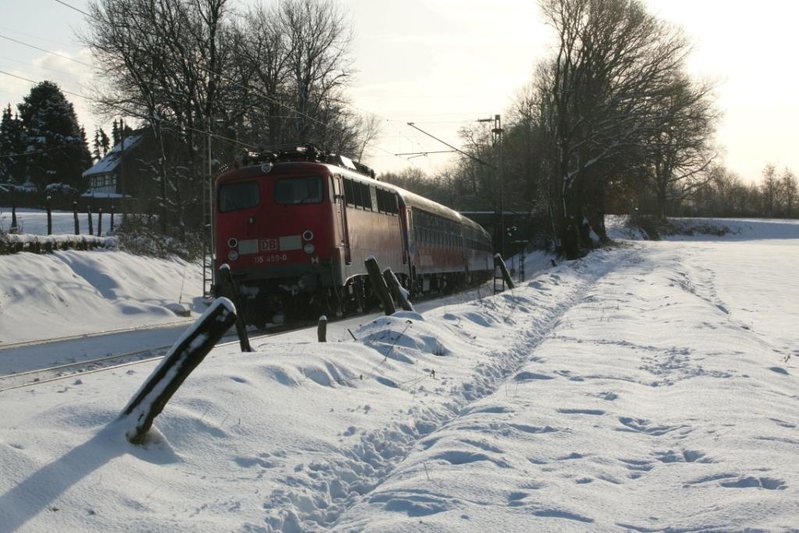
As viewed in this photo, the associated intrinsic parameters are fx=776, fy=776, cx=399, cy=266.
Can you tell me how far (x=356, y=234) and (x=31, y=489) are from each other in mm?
13435

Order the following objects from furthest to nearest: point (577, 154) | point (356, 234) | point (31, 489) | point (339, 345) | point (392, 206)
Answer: point (577, 154) < point (392, 206) < point (356, 234) < point (339, 345) < point (31, 489)

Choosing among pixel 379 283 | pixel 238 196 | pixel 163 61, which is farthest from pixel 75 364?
pixel 163 61

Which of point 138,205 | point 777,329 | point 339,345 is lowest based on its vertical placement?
point 777,329

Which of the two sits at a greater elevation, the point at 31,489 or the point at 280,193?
the point at 280,193

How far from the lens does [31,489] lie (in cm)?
393

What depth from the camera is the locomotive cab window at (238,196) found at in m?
16.1

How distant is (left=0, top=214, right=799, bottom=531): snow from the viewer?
4152 millimetres

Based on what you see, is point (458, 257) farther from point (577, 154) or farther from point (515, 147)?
point (515, 147)

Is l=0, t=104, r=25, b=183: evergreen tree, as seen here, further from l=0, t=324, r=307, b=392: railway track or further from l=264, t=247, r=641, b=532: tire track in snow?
l=264, t=247, r=641, b=532: tire track in snow

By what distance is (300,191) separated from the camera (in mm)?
15898

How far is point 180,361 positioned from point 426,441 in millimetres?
2093

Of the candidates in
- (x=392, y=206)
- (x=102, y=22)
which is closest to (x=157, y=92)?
(x=102, y=22)

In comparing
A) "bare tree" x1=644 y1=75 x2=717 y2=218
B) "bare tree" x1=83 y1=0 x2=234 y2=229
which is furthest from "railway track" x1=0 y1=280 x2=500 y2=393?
"bare tree" x1=644 y1=75 x2=717 y2=218

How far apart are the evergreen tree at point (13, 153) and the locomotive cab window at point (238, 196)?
147 ft
